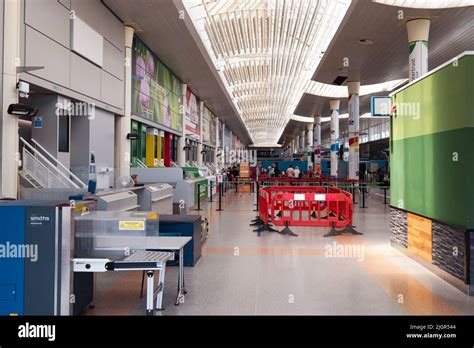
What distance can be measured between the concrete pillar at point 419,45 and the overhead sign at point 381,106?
5.25 meters

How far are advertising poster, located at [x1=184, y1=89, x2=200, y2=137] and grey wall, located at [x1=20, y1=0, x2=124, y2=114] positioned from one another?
11634 millimetres

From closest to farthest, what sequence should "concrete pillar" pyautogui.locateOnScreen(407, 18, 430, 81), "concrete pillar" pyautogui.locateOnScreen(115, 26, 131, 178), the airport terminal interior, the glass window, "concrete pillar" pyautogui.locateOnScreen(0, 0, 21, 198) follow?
the airport terminal interior → "concrete pillar" pyautogui.locateOnScreen(0, 0, 21, 198) → the glass window → "concrete pillar" pyautogui.locateOnScreen(407, 18, 430, 81) → "concrete pillar" pyautogui.locateOnScreen(115, 26, 131, 178)

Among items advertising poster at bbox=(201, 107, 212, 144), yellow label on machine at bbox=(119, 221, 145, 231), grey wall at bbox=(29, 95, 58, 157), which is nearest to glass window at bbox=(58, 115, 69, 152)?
grey wall at bbox=(29, 95, 58, 157)

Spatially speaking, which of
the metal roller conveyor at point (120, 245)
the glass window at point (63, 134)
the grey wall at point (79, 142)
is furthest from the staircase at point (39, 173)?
the metal roller conveyor at point (120, 245)

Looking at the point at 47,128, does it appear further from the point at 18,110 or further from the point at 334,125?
the point at 334,125

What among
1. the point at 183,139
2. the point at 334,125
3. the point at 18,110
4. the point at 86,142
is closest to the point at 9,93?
the point at 18,110

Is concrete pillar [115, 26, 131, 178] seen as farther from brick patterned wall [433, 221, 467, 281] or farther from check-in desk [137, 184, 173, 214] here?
brick patterned wall [433, 221, 467, 281]

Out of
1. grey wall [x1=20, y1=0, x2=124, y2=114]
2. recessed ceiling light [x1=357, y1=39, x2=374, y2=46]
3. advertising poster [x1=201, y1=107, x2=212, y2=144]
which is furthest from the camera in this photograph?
advertising poster [x1=201, y1=107, x2=212, y2=144]

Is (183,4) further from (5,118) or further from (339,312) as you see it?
(339,312)

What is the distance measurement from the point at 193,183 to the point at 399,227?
9566 millimetres

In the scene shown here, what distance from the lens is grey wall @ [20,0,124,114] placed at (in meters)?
7.98

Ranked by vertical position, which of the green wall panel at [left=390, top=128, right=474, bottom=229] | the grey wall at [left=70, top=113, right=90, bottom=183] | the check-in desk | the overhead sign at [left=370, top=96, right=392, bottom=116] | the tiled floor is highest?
the overhead sign at [left=370, top=96, right=392, bottom=116]

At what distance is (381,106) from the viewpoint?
8.63 meters

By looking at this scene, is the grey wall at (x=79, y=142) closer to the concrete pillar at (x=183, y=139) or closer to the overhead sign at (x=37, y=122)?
the overhead sign at (x=37, y=122)
